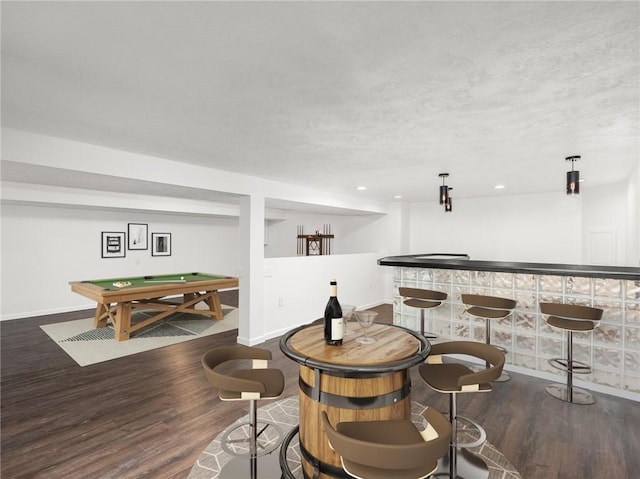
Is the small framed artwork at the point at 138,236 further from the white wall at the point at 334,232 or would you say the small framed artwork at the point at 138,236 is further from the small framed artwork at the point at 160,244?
the white wall at the point at 334,232

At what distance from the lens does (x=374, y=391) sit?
1787mm

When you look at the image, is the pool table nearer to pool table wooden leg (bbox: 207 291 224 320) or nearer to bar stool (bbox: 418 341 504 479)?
pool table wooden leg (bbox: 207 291 224 320)

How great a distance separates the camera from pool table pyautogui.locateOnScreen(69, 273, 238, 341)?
188 inches

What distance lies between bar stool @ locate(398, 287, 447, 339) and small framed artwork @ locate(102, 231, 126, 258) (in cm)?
644

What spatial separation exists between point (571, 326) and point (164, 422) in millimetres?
3733

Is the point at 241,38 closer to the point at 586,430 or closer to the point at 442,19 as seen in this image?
the point at 442,19

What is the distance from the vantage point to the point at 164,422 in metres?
2.74

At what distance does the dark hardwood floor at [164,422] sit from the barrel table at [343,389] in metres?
1.00

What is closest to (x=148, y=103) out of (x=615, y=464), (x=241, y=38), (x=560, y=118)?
(x=241, y=38)

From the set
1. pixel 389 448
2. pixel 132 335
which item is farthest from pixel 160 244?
pixel 389 448

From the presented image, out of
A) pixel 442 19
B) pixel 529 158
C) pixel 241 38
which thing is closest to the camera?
pixel 442 19

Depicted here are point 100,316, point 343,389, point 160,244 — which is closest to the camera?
point 343,389

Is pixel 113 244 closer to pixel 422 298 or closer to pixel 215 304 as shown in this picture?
pixel 215 304

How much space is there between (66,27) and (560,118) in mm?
3073
